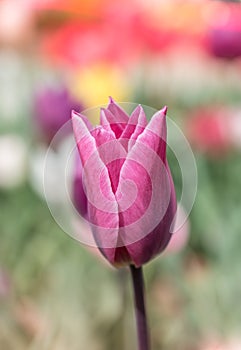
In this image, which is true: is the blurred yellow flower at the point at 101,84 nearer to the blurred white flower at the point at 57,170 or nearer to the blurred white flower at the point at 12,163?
the blurred white flower at the point at 12,163

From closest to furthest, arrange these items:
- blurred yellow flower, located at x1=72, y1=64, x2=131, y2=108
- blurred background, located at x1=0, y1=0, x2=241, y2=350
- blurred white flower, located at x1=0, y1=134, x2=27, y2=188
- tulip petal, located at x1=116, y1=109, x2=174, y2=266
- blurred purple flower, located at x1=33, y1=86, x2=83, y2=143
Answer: tulip petal, located at x1=116, y1=109, x2=174, y2=266, blurred background, located at x1=0, y1=0, x2=241, y2=350, blurred purple flower, located at x1=33, y1=86, x2=83, y2=143, blurred white flower, located at x1=0, y1=134, x2=27, y2=188, blurred yellow flower, located at x1=72, y1=64, x2=131, y2=108

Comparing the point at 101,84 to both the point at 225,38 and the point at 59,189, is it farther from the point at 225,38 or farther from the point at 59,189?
the point at 59,189

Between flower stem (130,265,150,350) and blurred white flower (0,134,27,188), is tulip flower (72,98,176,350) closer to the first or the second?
flower stem (130,265,150,350)

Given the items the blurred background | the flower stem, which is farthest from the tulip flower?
the blurred background

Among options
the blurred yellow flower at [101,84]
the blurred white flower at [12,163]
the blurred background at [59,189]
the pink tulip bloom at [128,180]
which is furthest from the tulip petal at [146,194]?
the blurred yellow flower at [101,84]

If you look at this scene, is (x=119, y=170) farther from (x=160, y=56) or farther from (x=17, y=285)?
(x=160, y=56)

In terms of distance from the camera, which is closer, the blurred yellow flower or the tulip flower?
the tulip flower
